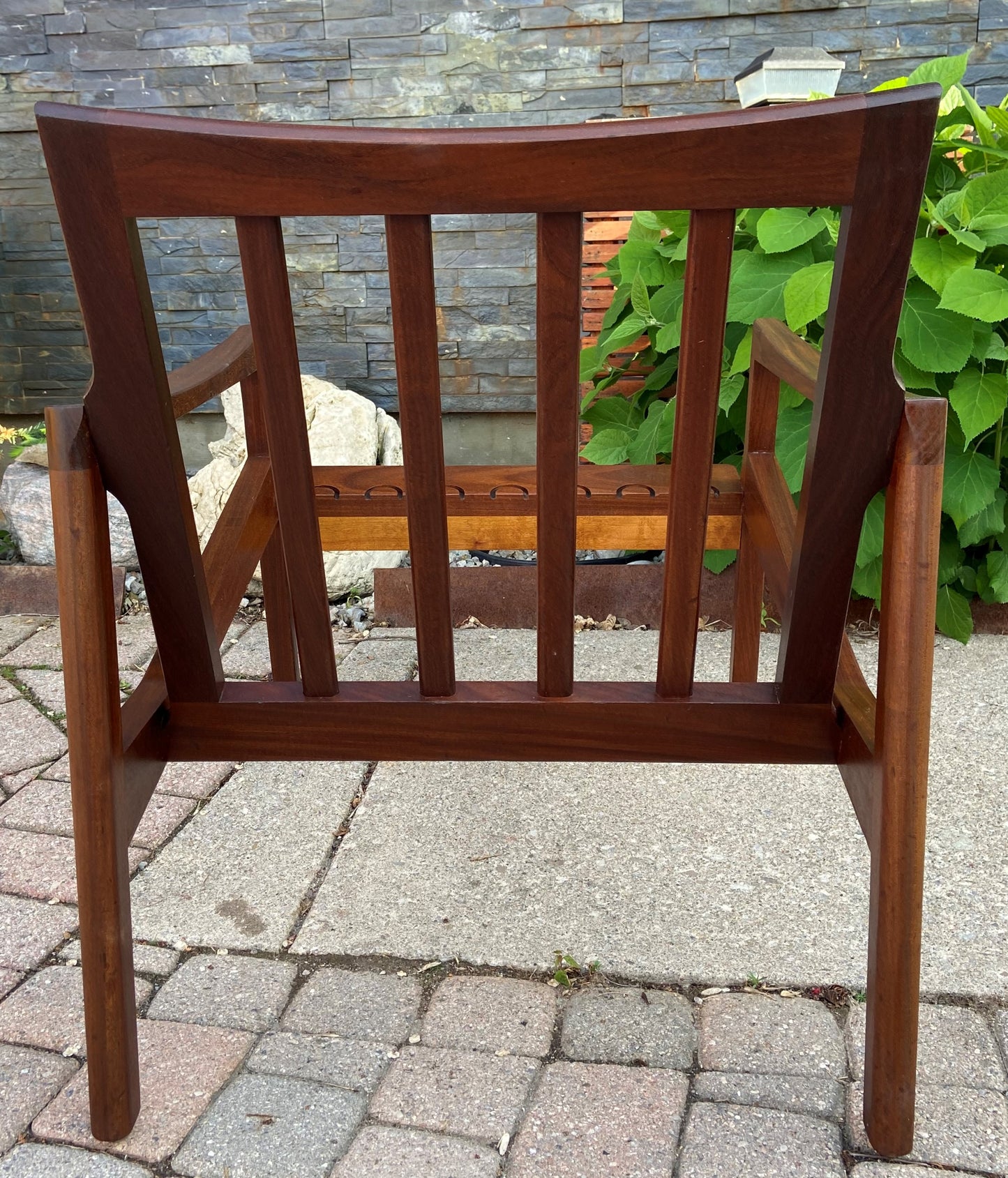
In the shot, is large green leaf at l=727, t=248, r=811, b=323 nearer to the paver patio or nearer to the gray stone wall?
the paver patio

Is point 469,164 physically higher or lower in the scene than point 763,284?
higher

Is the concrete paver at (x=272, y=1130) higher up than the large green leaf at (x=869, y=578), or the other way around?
the concrete paver at (x=272, y=1130)

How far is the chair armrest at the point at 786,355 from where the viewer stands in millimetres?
1237

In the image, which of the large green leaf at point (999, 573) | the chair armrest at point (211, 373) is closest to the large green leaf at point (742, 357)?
the large green leaf at point (999, 573)

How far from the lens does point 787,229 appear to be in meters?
2.31

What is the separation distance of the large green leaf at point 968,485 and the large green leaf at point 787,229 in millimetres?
613

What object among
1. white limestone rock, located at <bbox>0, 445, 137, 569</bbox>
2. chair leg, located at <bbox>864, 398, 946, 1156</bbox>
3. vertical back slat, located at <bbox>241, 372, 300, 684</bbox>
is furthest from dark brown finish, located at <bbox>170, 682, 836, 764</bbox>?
white limestone rock, located at <bbox>0, 445, 137, 569</bbox>

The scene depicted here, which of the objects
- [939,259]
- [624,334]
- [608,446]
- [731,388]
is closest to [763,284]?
[731,388]

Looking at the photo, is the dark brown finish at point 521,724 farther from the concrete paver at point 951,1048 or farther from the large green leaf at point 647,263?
the large green leaf at point 647,263

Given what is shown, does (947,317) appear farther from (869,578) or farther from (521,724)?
(521,724)

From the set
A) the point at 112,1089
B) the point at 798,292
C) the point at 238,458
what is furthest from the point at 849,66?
the point at 112,1089

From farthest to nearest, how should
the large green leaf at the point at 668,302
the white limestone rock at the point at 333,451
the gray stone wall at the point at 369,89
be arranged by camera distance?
the gray stone wall at the point at 369,89 → the white limestone rock at the point at 333,451 → the large green leaf at the point at 668,302

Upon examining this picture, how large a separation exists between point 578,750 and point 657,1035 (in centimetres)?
40

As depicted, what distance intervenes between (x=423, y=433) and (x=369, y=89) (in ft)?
11.4
